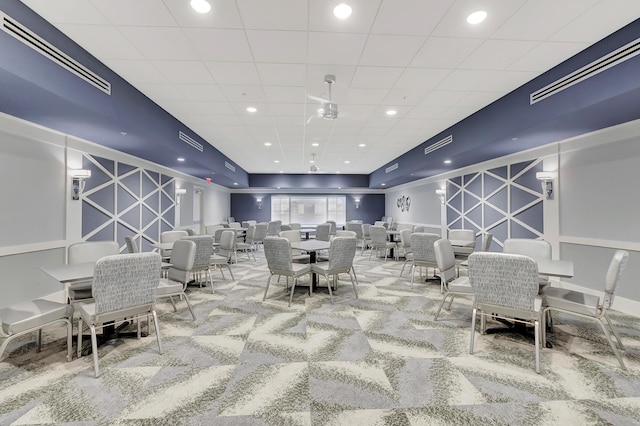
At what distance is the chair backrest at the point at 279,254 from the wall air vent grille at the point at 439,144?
13.0 ft

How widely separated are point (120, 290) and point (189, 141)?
13.4ft

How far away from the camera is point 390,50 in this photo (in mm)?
2957

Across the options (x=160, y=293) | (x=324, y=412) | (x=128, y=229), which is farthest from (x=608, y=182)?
(x=128, y=229)

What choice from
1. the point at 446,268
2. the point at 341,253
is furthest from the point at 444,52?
the point at 341,253

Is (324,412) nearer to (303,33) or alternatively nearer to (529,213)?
(303,33)

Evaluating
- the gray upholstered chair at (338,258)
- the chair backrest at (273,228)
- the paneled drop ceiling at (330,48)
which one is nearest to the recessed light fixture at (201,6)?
the paneled drop ceiling at (330,48)

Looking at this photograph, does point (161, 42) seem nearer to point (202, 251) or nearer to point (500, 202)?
point (202, 251)

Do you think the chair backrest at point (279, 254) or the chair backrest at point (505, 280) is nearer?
the chair backrest at point (505, 280)

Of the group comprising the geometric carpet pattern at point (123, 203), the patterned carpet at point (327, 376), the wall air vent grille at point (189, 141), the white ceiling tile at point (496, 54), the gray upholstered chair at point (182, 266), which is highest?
the white ceiling tile at point (496, 54)

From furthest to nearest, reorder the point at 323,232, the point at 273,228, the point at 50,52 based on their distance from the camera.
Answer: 1. the point at 273,228
2. the point at 323,232
3. the point at 50,52

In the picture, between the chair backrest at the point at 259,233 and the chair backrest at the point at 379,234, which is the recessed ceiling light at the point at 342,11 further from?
the chair backrest at the point at 259,233

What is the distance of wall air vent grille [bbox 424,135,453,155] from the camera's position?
5.67m

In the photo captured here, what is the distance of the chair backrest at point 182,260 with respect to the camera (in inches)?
140

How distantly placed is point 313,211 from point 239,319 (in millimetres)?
10493
